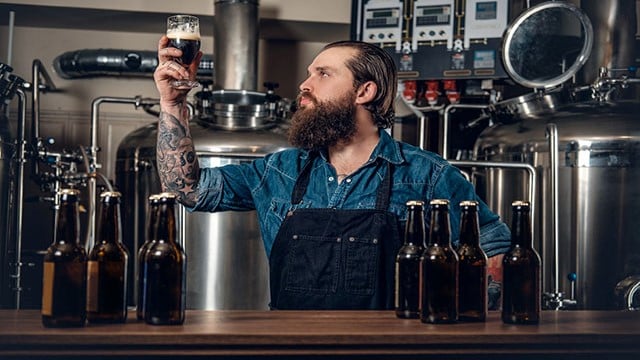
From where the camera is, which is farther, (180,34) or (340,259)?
(340,259)

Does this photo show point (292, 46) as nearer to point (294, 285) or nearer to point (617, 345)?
point (294, 285)

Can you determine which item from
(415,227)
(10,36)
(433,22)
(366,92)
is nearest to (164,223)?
(415,227)

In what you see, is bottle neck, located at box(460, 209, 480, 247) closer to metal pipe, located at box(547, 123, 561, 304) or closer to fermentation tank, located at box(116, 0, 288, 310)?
metal pipe, located at box(547, 123, 561, 304)

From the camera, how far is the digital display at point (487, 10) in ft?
19.0

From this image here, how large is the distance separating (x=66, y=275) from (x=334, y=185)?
1151 millimetres

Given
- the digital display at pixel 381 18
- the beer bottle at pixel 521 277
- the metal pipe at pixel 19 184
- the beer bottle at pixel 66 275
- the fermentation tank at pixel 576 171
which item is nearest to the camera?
the beer bottle at pixel 66 275

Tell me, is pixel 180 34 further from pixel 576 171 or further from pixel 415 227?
pixel 576 171

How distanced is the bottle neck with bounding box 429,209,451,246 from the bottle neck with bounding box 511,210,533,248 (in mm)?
167

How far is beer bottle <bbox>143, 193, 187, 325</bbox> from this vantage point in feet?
5.88

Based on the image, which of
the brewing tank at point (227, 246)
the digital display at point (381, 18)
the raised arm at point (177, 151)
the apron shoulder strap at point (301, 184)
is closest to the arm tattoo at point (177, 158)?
the raised arm at point (177, 151)

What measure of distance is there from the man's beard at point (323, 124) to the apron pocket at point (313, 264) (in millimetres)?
358

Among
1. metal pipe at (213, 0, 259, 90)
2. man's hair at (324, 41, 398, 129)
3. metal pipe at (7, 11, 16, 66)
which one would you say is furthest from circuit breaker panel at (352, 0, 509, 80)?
man's hair at (324, 41, 398, 129)

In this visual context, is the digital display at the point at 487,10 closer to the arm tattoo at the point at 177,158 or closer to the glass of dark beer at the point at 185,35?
the arm tattoo at the point at 177,158

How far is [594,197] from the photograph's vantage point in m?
4.55
